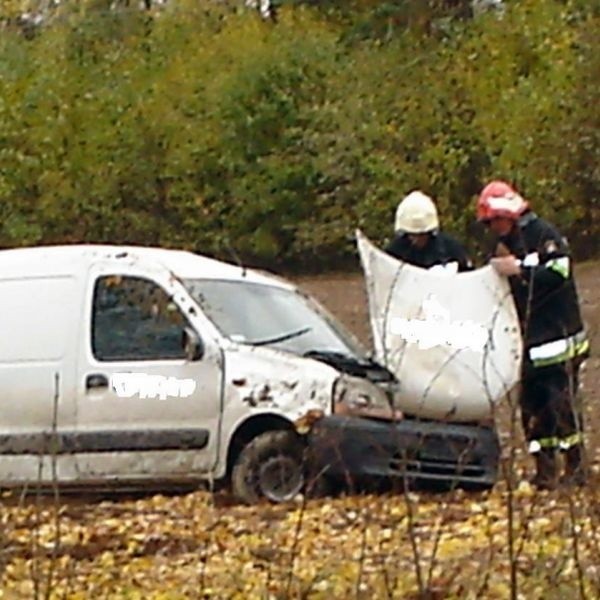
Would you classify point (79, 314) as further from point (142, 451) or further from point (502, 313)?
point (502, 313)

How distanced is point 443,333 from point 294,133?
63.3 ft

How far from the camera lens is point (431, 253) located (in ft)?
33.1

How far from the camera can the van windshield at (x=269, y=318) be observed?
9.93 metres

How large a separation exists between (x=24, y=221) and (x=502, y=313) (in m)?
21.4

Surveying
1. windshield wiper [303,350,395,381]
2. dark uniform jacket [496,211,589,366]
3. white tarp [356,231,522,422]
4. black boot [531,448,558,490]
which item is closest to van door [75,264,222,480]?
windshield wiper [303,350,395,381]

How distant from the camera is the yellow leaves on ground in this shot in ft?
→ 17.3

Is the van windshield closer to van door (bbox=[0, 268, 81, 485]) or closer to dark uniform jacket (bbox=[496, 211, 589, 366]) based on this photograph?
van door (bbox=[0, 268, 81, 485])

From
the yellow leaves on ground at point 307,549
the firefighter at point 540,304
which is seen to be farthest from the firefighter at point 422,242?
the yellow leaves on ground at point 307,549

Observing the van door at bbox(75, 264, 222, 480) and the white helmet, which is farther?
the white helmet

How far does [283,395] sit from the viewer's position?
31.7 feet

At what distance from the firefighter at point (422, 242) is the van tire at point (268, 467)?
4.27 ft

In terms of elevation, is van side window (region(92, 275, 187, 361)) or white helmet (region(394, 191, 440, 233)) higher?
white helmet (region(394, 191, 440, 233))

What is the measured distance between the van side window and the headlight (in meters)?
0.96

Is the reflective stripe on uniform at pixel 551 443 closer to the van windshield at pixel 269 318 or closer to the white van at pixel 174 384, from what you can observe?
the white van at pixel 174 384
